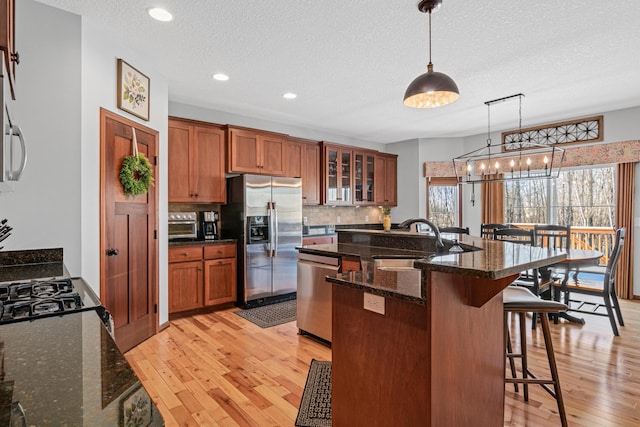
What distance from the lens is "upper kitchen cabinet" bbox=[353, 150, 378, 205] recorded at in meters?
6.25

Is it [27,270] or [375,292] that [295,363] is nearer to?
[375,292]

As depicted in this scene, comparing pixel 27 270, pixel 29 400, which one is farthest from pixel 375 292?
pixel 27 270

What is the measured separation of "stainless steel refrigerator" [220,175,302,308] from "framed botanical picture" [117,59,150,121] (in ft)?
4.65

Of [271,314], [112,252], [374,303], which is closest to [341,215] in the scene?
[271,314]

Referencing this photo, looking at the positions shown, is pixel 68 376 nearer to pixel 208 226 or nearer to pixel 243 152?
pixel 208 226

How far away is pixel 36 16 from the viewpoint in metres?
2.38

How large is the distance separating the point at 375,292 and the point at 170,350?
2.35m

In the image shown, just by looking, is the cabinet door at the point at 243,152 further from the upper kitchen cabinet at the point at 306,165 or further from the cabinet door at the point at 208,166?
the upper kitchen cabinet at the point at 306,165

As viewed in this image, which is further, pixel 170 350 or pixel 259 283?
pixel 259 283

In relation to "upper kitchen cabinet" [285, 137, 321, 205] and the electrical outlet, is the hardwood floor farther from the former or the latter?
"upper kitchen cabinet" [285, 137, 321, 205]

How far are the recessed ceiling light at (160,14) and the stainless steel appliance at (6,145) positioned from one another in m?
1.24

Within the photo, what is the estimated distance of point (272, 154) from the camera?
502 cm

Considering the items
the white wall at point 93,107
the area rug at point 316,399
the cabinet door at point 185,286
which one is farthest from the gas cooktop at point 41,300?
the cabinet door at point 185,286

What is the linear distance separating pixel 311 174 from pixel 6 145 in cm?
424
